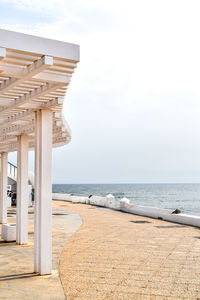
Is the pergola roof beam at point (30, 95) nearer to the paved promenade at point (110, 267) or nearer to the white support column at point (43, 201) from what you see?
the white support column at point (43, 201)

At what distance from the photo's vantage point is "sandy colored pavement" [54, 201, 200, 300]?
230 inches

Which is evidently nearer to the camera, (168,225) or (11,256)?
(11,256)

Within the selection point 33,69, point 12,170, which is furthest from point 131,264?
point 12,170

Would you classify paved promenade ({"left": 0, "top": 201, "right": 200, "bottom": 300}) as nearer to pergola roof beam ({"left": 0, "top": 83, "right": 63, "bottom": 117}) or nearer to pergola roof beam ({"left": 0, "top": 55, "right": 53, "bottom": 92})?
pergola roof beam ({"left": 0, "top": 83, "right": 63, "bottom": 117})

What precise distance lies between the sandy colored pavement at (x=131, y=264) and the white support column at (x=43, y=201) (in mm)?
477

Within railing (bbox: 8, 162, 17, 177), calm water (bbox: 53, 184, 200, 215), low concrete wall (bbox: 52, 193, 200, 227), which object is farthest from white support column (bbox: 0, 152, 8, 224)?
calm water (bbox: 53, 184, 200, 215)

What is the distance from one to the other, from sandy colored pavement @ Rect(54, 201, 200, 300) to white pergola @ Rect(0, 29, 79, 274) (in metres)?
1.06

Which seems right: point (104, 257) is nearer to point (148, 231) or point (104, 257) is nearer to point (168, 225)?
point (148, 231)

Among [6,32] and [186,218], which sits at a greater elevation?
[6,32]

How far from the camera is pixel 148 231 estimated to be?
12.5 metres

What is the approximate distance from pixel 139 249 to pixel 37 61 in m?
6.11

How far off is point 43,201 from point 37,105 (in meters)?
1.89

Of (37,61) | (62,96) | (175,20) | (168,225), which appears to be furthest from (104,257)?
(175,20)

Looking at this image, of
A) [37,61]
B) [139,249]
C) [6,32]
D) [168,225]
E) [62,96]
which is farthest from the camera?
[168,225]
